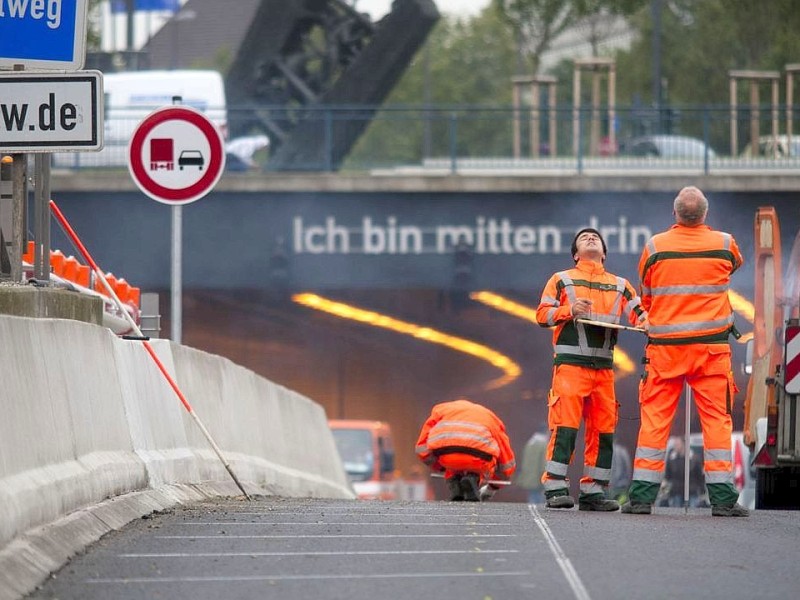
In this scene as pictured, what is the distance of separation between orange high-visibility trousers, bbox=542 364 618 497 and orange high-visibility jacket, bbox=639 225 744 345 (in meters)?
0.56

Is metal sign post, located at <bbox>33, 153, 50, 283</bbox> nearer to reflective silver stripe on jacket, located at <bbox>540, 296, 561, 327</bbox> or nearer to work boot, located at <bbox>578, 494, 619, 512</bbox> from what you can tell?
reflective silver stripe on jacket, located at <bbox>540, 296, 561, 327</bbox>

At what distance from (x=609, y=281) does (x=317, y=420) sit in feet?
36.3

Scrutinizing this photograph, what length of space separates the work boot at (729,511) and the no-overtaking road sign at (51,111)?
4.27 metres

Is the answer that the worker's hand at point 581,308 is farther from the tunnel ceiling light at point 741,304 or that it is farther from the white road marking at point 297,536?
the tunnel ceiling light at point 741,304

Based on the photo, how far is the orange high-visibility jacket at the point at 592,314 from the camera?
462 inches

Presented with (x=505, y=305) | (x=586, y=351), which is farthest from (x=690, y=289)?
(x=505, y=305)

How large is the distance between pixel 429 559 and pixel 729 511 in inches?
146

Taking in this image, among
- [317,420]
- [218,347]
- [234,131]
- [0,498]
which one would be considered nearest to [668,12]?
[218,347]

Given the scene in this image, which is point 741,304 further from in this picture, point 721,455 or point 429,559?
point 429,559

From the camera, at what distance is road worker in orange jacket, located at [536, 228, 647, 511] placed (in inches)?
461

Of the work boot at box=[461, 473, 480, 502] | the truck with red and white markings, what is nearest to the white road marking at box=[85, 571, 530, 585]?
the truck with red and white markings

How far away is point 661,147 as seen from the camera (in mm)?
30672

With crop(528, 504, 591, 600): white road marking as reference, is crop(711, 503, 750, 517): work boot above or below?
below

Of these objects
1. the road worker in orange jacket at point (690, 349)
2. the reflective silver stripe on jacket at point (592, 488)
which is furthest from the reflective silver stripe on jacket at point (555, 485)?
the road worker in orange jacket at point (690, 349)
